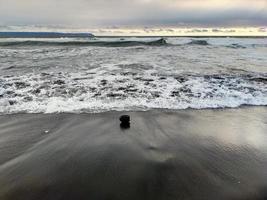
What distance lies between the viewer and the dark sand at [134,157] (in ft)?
12.0

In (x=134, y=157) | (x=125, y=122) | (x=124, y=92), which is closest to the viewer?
(x=134, y=157)

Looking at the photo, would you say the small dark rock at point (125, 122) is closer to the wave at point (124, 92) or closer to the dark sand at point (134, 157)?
the dark sand at point (134, 157)

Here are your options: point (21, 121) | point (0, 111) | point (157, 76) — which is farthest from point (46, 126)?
point (157, 76)

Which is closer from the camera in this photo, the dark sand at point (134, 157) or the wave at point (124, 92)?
the dark sand at point (134, 157)

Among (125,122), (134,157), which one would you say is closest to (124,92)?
(125,122)

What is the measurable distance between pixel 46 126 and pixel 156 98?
3.40 m

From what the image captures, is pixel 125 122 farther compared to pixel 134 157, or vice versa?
pixel 125 122

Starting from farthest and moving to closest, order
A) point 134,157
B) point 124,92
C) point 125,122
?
point 124,92
point 125,122
point 134,157

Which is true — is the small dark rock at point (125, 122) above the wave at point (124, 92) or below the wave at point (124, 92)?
above

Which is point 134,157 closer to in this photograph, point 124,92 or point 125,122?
point 125,122

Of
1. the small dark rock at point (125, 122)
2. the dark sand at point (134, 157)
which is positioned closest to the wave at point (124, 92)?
the dark sand at point (134, 157)

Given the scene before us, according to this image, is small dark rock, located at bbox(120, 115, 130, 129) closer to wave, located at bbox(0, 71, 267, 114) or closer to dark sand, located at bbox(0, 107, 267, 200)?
dark sand, located at bbox(0, 107, 267, 200)

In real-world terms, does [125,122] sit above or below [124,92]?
above

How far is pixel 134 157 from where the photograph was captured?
4.55 m
